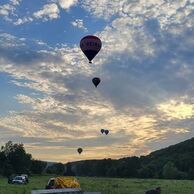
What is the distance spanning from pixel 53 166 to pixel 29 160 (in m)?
27.3

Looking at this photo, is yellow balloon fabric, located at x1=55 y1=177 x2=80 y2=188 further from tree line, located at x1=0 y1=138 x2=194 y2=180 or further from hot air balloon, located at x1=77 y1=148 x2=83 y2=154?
tree line, located at x1=0 y1=138 x2=194 y2=180

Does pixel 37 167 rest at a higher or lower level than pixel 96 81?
higher

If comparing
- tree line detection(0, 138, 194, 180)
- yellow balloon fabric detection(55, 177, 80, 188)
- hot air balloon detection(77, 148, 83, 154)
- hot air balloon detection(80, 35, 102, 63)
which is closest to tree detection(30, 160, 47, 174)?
tree line detection(0, 138, 194, 180)

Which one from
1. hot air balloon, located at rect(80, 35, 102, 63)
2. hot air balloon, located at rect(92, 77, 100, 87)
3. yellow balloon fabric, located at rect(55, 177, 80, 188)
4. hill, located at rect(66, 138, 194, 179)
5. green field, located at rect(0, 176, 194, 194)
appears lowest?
yellow balloon fabric, located at rect(55, 177, 80, 188)

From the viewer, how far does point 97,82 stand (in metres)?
57.4

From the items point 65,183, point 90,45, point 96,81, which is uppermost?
point 96,81

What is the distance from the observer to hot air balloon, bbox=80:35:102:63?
157 feet

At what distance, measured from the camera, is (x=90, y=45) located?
157ft

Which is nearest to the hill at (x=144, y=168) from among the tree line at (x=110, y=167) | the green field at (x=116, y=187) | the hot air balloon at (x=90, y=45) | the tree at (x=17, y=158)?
the tree line at (x=110, y=167)

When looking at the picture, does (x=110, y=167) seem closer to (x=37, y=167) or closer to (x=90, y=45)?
(x=37, y=167)

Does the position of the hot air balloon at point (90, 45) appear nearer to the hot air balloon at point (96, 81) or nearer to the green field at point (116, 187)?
the hot air balloon at point (96, 81)

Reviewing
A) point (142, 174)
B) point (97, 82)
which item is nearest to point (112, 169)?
point (142, 174)

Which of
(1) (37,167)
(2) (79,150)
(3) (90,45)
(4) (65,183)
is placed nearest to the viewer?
(4) (65,183)

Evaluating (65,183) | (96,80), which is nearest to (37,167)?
(96,80)
